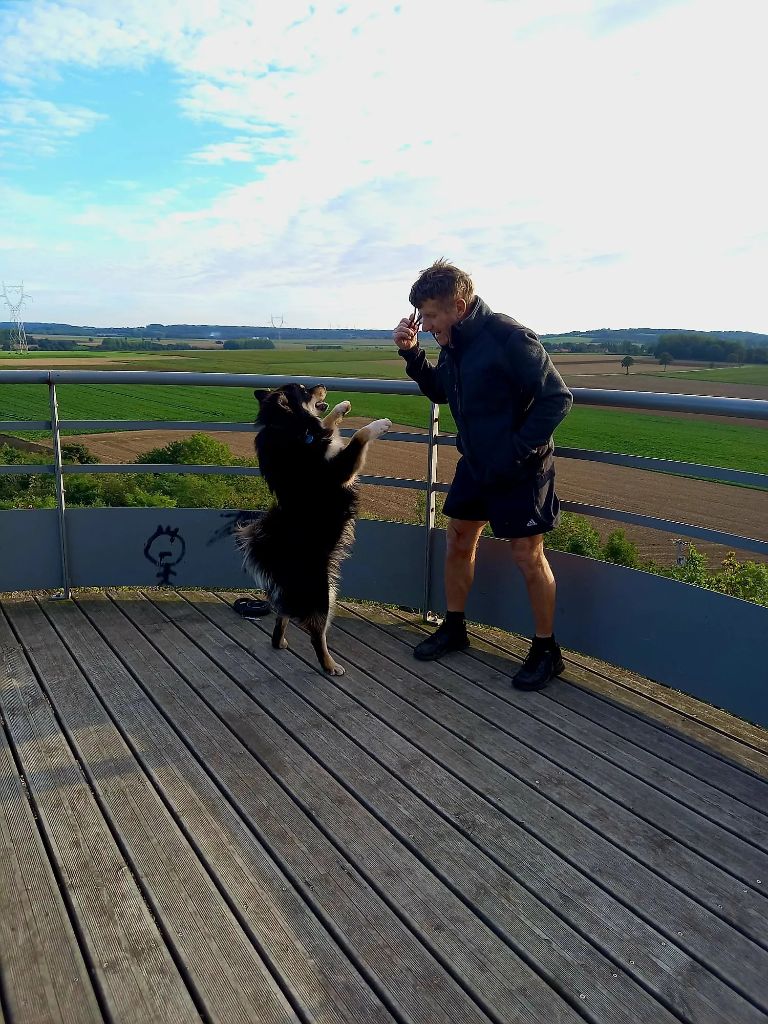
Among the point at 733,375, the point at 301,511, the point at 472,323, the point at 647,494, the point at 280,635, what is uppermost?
the point at 472,323

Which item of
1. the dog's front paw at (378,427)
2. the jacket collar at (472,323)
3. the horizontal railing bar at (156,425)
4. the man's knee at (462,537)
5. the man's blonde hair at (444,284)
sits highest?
the man's blonde hair at (444,284)

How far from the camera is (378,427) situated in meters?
3.61

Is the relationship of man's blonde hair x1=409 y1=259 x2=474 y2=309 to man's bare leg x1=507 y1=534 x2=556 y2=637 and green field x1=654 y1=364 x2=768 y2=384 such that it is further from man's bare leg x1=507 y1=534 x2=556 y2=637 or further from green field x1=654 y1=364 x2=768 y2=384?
green field x1=654 y1=364 x2=768 y2=384

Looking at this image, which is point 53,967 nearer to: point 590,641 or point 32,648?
point 32,648

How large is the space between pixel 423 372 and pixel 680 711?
187 centimetres

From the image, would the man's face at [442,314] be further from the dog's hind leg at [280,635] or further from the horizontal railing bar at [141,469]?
the dog's hind leg at [280,635]

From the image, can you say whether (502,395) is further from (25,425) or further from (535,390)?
(25,425)

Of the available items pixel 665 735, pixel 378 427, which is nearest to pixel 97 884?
pixel 665 735

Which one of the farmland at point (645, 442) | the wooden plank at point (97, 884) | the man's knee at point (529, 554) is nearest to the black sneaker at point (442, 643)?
the man's knee at point (529, 554)

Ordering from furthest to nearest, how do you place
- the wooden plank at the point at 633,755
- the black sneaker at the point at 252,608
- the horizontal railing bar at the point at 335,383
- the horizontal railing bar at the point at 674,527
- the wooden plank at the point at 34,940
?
the black sneaker at the point at 252,608 < the horizontal railing bar at the point at 335,383 < the horizontal railing bar at the point at 674,527 < the wooden plank at the point at 633,755 < the wooden plank at the point at 34,940

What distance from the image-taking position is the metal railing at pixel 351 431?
3062mm

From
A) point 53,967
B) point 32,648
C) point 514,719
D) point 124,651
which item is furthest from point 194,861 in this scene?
point 32,648

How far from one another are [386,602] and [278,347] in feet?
182

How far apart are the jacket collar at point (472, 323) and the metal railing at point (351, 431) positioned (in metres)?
0.49
